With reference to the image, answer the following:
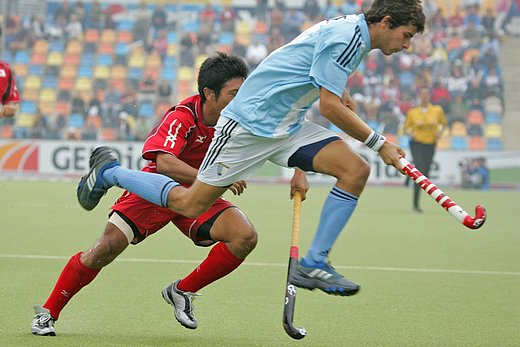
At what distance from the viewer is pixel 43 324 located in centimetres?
500

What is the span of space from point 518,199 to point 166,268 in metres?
11.5

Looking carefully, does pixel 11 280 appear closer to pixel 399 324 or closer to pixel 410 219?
pixel 399 324

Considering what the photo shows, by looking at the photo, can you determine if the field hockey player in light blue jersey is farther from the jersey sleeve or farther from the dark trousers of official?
the dark trousers of official

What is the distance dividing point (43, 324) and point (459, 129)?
18.3m

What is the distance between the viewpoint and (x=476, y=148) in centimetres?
2194

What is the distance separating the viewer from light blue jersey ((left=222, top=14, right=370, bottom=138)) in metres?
4.62

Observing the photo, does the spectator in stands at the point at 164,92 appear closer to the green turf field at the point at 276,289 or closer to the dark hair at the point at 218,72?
the green turf field at the point at 276,289

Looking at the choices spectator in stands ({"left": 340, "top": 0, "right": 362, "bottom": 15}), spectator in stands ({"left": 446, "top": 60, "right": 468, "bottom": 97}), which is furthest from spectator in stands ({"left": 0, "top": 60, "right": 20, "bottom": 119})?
spectator in stands ({"left": 340, "top": 0, "right": 362, "bottom": 15})

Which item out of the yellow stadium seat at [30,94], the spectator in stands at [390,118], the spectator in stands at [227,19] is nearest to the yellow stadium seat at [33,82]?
the yellow stadium seat at [30,94]

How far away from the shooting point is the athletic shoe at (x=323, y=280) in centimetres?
464

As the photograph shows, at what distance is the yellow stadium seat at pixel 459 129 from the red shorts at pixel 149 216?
17.3 metres

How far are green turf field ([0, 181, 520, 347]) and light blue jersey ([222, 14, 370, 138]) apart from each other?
114 centimetres

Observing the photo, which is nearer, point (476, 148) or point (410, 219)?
point (410, 219)

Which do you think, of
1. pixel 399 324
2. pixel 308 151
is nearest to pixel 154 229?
pixel 308 151
